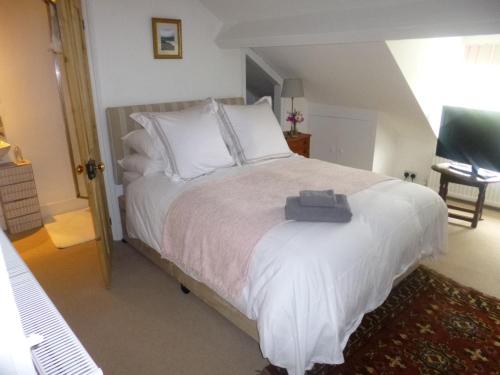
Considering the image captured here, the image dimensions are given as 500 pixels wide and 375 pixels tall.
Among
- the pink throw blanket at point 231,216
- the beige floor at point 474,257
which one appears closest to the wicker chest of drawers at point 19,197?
the pink throw blanket at point 231,216

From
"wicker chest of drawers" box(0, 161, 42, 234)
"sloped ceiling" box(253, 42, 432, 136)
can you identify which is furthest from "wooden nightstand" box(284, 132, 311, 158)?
"wicker chest of drawers" box(0, 161, 42, 234)

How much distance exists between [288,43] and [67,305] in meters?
2.54

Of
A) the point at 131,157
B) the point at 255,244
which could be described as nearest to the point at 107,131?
the point at 131,157

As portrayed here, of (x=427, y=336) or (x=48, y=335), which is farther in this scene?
(x=427, y=336)

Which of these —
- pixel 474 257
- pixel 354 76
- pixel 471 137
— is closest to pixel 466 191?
pixel 471 137

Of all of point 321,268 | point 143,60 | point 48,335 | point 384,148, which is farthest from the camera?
point 384,148

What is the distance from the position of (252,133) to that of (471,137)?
1.96m

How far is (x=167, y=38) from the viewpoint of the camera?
3.01 metres

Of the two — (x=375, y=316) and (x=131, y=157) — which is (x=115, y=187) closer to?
(x=131, y=157)

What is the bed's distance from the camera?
4.84 feet

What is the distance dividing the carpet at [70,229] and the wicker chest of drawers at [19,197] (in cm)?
19

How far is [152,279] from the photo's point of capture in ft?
8.28

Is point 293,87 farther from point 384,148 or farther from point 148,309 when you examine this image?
point 148,309

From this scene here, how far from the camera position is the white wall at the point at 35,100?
313cm
